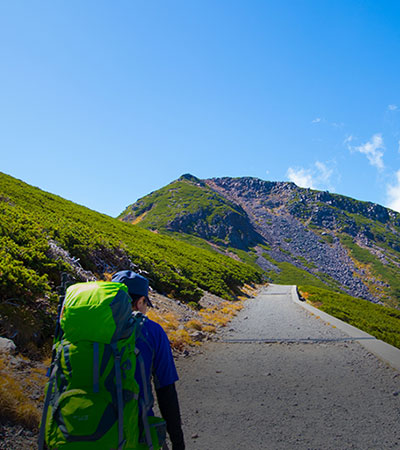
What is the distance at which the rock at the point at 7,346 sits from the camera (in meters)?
4.64

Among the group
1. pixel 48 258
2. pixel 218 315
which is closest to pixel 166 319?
pixel 48 258

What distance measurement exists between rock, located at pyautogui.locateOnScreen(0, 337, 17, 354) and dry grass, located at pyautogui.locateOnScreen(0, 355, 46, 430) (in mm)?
153

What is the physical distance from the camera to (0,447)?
10.2ft

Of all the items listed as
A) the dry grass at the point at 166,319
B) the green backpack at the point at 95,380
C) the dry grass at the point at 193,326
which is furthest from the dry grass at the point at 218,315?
the green backpack at the point at 95,380

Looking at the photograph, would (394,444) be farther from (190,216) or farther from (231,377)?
(190,216)

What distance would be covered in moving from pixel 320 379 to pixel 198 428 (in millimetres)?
3263

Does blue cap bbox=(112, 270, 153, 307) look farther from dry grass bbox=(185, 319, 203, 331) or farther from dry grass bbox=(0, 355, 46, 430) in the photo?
dry grass bbox=(185, 319, 203, 331)

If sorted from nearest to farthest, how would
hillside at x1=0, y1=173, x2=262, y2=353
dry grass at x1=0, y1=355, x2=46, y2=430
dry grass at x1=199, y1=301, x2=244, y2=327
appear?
dry grass at x1=0, y1=355, x2=46, y2=430, hillside at x1=0, y1=173, x2=262, y2=353, dry grass at x1=199, y1=301, x2=244, y2=327

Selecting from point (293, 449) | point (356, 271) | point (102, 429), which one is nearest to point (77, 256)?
point (293, 449)

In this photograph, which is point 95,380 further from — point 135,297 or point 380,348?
point 380,348

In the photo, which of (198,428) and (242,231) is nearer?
(198,428)

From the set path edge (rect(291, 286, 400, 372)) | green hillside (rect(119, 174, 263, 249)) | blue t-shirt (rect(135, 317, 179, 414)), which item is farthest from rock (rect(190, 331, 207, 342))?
green hillside (rect(119, 174, 263, 249))

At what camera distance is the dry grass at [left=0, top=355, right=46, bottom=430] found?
11.6 feet

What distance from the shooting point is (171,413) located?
2246 mm
